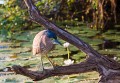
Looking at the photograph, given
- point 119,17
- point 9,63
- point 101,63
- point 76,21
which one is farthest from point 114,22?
point 101,63

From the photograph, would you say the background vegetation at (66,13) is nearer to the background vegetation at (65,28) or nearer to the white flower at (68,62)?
the background vegetation at (65,28)

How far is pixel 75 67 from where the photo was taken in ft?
13.9

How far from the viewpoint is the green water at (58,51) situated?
550 centimetres

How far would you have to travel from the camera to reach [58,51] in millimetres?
6789

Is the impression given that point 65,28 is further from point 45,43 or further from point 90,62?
point 90,62

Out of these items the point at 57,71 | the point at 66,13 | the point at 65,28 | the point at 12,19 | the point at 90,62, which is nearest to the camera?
the point at 57,71

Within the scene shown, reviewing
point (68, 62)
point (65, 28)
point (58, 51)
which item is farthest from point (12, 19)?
point (68, 62)

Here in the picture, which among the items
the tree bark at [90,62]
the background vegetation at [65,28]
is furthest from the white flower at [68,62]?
the tree bark at [90,62]

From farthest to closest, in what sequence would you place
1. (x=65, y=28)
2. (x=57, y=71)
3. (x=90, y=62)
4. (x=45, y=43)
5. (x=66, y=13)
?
(x=66, y=13) < (x=65, y=28) < (x=45, y=43) < (x=90, y=62) < (x=57, y=71)

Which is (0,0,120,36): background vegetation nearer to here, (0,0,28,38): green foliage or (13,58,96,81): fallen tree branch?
(0,0,28,38): green foliage

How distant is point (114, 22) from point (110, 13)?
0.78ft

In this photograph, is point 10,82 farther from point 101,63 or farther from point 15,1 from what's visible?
point 15,1

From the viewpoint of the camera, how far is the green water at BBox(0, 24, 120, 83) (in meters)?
5.50

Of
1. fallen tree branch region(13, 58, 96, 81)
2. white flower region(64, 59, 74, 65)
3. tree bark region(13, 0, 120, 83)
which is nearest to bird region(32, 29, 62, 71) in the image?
tree bark region(13, 0, 120, 83)
